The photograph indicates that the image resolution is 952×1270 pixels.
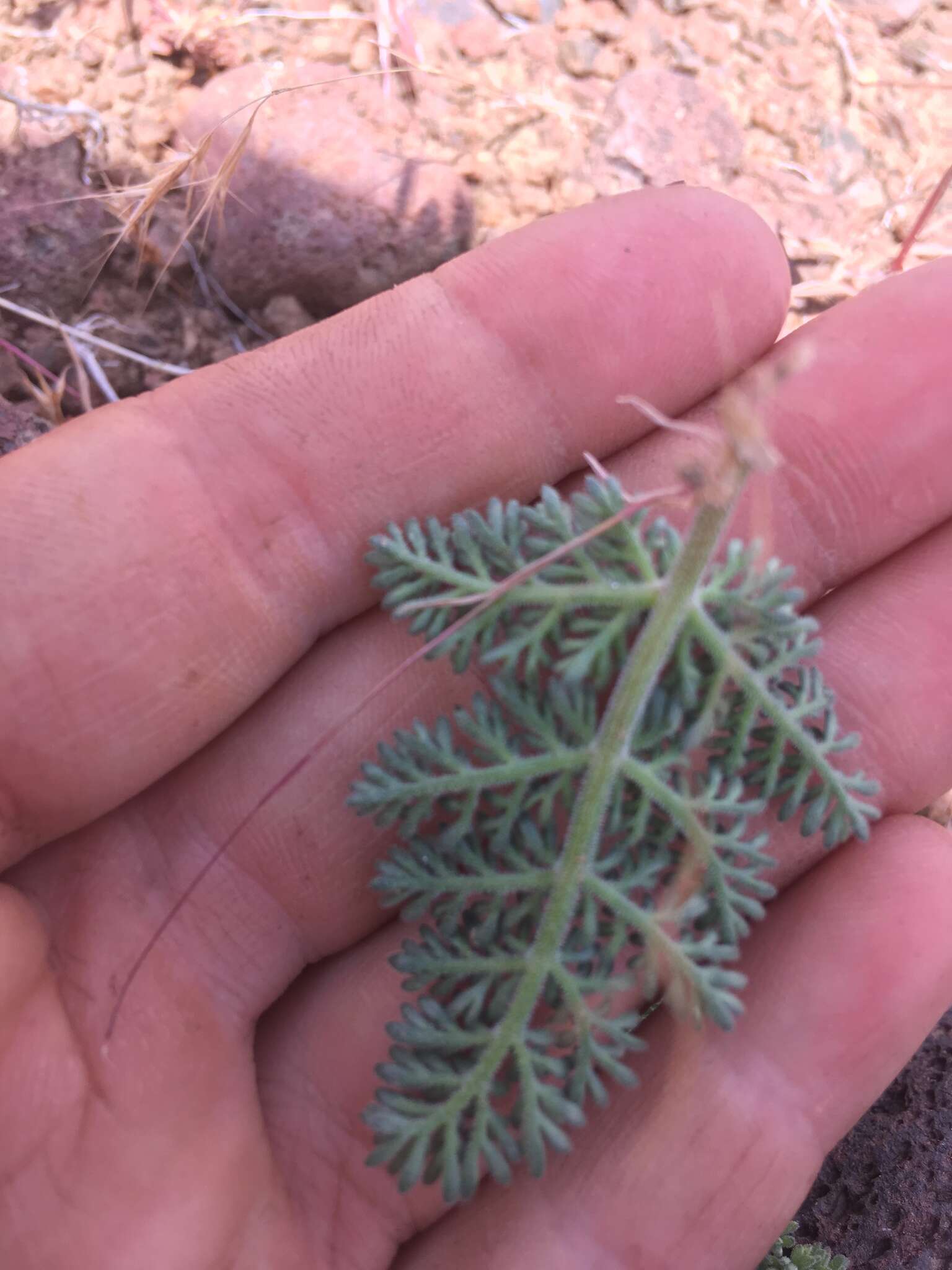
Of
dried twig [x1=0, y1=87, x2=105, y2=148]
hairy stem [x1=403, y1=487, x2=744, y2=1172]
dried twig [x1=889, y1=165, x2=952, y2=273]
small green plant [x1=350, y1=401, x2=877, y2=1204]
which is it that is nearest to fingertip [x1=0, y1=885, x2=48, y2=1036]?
small green plant [x1=350, y1=401, x2=877, y2=1204]

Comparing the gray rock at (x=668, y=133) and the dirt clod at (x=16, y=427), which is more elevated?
the gray rock at (x=668, y=133)

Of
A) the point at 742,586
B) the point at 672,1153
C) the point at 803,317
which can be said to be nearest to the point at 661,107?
the point at 803,317

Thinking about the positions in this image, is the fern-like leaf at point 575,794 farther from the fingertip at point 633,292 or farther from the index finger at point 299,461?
the fingertip at point 633,292

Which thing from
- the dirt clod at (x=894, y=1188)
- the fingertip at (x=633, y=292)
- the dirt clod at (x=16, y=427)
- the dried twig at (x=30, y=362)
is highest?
the fingertip at (x=633, y=292)

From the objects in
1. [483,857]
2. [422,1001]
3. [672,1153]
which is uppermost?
[483,857]

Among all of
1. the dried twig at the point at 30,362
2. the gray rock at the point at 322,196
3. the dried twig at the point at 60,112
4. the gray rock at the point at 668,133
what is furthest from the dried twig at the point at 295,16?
the dried twig at the point at 30,362

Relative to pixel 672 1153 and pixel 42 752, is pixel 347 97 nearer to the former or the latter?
pixel 42 752
